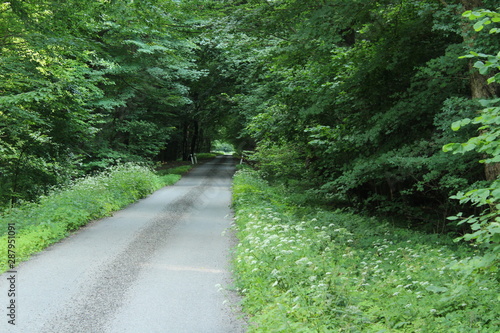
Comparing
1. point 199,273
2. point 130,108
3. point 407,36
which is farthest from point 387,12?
point 130,108

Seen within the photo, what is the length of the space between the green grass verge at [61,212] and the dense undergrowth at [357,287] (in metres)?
4.25

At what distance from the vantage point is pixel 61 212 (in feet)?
34.2

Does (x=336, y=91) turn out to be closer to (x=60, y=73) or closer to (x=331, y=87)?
(x=331, y=87)

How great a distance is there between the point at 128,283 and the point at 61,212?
15.7ft

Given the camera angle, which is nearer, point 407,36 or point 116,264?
point 116,264

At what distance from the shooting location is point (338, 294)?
4832 millimetres

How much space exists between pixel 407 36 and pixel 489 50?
317 centimetres

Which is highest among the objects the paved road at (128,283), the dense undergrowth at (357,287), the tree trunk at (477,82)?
the tree trunk at (477,82)

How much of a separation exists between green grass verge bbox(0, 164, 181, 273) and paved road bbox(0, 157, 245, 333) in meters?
0.30

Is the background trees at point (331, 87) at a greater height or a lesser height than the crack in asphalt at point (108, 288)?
greater

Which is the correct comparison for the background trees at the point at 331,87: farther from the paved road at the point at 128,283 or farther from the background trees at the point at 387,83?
the paved road at the point at 128,283

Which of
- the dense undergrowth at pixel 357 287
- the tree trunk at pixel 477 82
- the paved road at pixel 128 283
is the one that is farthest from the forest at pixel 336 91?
the paved road at pixel 128 283

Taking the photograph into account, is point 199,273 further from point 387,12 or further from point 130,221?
point 387,12

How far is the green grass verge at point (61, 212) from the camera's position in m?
8.19
